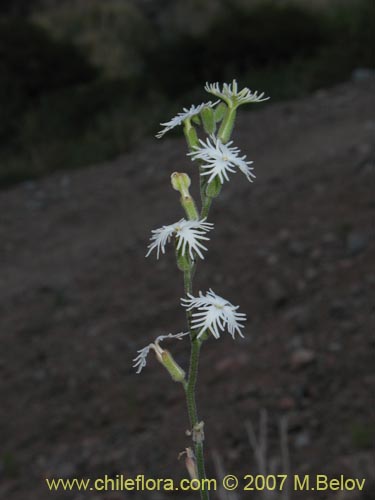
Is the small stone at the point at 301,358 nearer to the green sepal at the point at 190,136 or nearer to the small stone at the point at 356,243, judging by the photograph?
the small stone at the point at 356,243

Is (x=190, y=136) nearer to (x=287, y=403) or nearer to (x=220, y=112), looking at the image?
(x=220, y=112)

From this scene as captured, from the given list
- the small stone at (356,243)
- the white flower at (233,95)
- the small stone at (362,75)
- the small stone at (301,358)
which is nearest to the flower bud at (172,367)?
the white flower at (233,95)

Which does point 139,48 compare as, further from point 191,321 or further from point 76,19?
point 191,321

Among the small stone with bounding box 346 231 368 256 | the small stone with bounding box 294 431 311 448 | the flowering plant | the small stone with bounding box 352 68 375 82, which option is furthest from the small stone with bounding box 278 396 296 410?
the small stone with bounding box 352 68 375 82

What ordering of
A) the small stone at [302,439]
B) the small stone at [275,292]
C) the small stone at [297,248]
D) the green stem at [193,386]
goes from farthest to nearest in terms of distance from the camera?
the small stone at [297,248] < the small stone at [275,292] < the small stone at [302,439] < the green stem at [193,386]

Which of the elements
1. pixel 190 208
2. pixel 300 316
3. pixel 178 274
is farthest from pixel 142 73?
pixel 190 208

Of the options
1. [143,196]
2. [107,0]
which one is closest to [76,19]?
[107,0]
